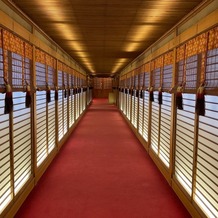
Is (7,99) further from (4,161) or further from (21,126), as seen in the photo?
(21,126)

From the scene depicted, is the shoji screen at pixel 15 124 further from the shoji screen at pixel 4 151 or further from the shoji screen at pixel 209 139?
the shoji screen at pixel 209 139

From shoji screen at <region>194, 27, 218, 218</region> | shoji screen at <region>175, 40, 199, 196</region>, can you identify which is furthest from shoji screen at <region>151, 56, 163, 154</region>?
shoji screen at <region>194, 27, 218, 218</region>

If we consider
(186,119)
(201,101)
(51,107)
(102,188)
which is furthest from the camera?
(51,107)

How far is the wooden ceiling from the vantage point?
4.62m

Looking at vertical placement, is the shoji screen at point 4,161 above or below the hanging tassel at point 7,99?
below

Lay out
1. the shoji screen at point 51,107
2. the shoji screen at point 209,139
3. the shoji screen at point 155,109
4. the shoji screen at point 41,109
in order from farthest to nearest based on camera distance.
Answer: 1. the shoji screen at point 51,107
2. the shoji screen at point 155,109
3. the shoji screen at point 41,109
4. the shoji screen at point 209,139

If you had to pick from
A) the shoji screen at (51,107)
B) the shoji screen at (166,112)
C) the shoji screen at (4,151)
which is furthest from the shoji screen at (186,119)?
the shoji screen at (51,107)

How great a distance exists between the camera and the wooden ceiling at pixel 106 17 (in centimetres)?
462

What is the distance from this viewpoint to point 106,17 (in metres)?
5.49

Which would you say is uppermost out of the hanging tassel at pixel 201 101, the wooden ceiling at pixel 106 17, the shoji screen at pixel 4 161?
the wooden ceiling at pixel 106 17

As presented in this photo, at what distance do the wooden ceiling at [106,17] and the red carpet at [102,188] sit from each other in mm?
3569

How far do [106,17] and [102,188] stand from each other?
3582mm

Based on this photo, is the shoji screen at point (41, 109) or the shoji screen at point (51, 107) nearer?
the shoji screen at point (41, 109)

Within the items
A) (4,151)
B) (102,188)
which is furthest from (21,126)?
(102,188)
